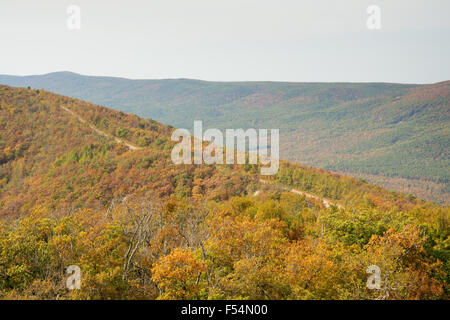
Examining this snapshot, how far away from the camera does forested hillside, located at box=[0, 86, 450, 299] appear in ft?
50.7

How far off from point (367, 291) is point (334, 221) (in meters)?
9.83

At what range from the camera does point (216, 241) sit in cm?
2098

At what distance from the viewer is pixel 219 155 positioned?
2817 inches

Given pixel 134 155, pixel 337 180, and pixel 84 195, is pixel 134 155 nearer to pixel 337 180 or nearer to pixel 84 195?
pixel 84 195

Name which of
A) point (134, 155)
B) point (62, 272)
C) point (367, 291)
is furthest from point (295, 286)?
point (134, 155)

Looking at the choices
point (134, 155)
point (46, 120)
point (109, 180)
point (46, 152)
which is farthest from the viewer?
point (46, 120)

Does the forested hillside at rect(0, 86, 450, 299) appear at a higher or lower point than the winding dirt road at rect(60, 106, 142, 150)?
lower

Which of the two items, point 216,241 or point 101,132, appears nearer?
point 216,241

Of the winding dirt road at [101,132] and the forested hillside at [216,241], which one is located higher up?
the winding dirt road at [101,132]

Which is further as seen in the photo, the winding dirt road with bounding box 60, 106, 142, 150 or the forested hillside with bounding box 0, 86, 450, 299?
the winding dirt road with bounding box 60, 106, 142, 150

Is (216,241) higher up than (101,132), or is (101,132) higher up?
(101,132)

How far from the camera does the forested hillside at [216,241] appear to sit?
1545 cm
